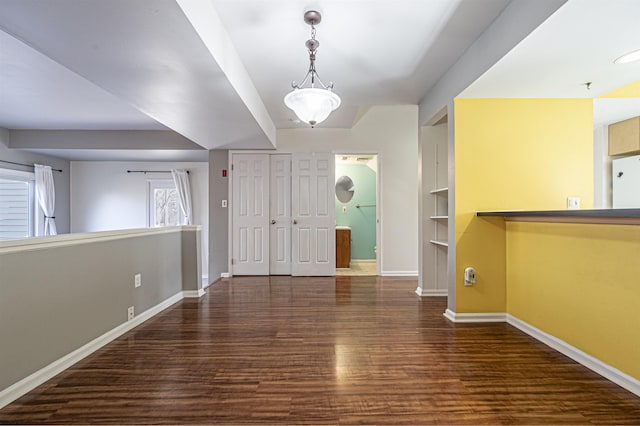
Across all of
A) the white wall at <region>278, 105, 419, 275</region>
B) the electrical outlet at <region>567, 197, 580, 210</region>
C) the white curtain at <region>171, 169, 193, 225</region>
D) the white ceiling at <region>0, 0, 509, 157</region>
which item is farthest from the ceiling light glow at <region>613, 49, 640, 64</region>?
the white curtain at <region>171, 169, 193, 225</region>

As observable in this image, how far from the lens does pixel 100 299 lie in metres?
2.42

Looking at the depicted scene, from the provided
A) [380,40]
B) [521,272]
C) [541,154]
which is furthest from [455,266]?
[380,40]

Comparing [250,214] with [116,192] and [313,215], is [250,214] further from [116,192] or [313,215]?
[116,192]

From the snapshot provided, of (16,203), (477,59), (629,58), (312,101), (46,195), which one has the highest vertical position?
(477,59)

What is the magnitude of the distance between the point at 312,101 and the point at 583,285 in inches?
91.9

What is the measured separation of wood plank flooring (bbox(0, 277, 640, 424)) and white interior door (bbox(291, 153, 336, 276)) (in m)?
2.09

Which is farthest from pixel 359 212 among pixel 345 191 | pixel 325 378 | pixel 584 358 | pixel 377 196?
pixel 325 378

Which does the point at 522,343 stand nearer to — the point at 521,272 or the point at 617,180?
the point at 521,272

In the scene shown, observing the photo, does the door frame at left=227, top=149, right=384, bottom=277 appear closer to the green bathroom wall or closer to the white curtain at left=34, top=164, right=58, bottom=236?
the green bathroom wall

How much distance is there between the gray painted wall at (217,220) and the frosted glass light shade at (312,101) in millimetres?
3310

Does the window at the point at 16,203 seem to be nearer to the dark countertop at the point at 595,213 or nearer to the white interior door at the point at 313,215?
the white interior door at the point at 313,215

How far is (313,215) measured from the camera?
5172 mm

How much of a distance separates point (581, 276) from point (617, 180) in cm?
252

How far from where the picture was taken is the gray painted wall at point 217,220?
5.11 meters
